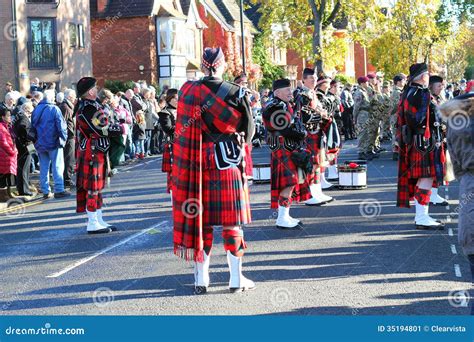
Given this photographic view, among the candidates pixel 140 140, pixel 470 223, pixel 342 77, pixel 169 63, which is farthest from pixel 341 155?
pixel 342 77

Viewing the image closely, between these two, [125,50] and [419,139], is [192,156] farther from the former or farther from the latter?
[125,50]

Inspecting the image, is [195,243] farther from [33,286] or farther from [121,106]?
[121,106]

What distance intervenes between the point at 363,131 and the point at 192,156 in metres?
14.5

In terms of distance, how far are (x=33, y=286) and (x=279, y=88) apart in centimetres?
436

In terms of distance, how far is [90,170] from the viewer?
11.7 m

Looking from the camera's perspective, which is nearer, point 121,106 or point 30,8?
point 121,106

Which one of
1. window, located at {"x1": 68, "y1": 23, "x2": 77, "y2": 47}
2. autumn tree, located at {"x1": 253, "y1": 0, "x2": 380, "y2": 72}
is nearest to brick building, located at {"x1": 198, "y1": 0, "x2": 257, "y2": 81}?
autumn tree, located at {"x1": 253, "y1": 0, "x2": 380, "y2": 72}

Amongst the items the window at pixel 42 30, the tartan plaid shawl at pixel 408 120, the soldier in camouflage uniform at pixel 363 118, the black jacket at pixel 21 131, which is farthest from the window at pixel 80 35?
the tartan plaid shawl at pixel 408 120

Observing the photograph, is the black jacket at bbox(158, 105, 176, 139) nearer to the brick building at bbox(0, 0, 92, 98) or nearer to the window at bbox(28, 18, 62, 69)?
the brick building at bbox(0, 0, 92, 98)

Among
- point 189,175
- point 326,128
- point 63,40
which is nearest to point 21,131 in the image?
point 326,128

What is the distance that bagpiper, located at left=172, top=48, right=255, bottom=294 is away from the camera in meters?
7.97

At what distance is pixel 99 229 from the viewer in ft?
39.2

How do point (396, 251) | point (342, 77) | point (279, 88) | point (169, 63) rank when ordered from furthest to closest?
point (342, 77) < point (169, 63) < point (279, 88) < point (396, 251)

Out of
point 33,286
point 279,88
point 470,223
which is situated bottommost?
point 33,286
